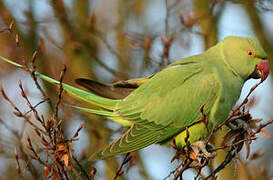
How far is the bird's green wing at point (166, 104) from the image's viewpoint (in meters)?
3.60

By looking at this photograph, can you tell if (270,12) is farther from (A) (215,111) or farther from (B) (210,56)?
(A) (215,111)

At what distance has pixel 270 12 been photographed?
5078 millimetres

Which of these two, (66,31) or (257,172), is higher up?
(66,31)

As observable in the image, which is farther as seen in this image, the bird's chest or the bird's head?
the bird's head

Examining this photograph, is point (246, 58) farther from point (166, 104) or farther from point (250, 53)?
point (166, 104)

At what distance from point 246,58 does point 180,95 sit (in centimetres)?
82

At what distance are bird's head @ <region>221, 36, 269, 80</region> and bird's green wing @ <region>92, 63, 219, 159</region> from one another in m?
0.37

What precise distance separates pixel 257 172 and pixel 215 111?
11.3 ft

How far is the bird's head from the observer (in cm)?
386

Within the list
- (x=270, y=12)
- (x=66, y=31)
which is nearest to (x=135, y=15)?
(x=66, y=31)

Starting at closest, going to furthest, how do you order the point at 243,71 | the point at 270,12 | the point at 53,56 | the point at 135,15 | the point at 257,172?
the point at 243,71 < the point at 270,12 < the point at 53,56 < the point at 257,172 < the point at 135,15

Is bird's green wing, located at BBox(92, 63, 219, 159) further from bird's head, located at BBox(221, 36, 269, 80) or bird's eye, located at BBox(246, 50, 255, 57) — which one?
bird's eye, located at BBox(246, 50, 255, 57)

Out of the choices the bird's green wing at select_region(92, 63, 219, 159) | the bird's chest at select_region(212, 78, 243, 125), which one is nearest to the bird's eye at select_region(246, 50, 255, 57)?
the bird's chest at select_region(212, 78, 243, 125)

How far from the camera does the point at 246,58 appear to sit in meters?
3.88
